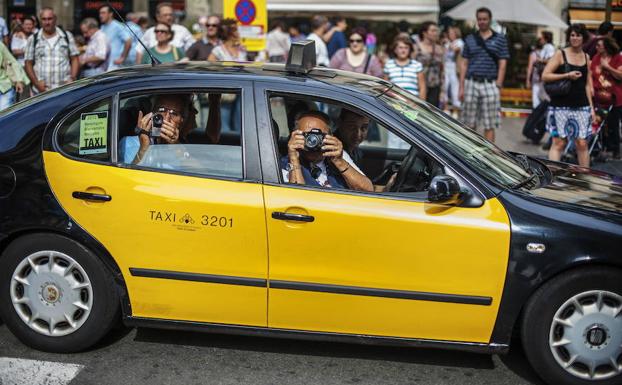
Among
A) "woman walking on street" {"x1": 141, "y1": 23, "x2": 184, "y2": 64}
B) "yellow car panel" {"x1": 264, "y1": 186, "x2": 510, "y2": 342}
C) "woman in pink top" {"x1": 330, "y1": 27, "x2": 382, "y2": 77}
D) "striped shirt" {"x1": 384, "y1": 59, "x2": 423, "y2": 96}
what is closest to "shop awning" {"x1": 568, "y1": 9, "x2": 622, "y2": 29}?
"striped shirt" {"x1": 384, "y1": 59, "x2": 423, "y2": 96}

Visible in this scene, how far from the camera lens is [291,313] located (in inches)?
179

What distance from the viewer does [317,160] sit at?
16.2ft

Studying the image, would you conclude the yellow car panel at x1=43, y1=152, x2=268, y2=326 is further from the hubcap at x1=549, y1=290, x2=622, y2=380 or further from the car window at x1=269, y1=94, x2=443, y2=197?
the hubcap at x1=549, y1=290, x2=622, y2=380

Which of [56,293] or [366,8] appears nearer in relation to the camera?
[56,293]

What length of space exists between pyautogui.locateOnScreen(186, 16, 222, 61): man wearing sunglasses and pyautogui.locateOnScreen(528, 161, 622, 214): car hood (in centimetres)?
707

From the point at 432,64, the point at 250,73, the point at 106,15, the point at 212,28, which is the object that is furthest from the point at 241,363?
the point at 106,15

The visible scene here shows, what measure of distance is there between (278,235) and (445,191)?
81cm

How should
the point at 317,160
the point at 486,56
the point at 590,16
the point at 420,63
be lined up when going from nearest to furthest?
the point at 317,160 → the point at 486,56 → the point at 420,63 → the point at 590,16

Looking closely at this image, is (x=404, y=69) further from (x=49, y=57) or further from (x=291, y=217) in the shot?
(x=291, y=217)

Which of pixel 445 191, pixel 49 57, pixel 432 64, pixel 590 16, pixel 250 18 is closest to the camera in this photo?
pixel 445 191

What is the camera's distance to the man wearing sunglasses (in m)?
11.9

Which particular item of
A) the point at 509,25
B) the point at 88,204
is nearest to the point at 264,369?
the point at 88,204

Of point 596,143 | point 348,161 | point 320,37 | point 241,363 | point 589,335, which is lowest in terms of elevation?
point 241,363

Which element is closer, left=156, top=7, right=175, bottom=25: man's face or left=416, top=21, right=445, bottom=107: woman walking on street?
left=156, top=7, right=175, bottom=25: man's face
